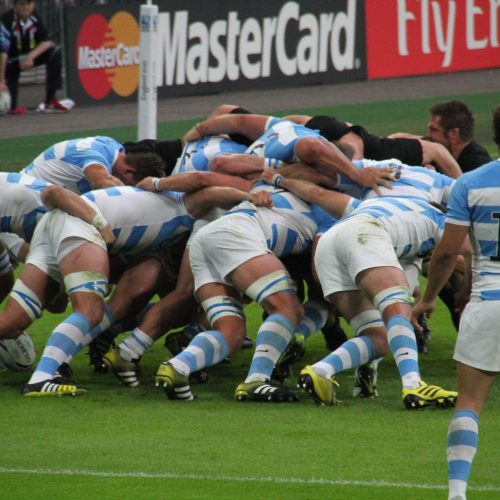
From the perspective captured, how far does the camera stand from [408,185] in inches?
325

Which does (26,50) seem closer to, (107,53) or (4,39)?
(4,39)

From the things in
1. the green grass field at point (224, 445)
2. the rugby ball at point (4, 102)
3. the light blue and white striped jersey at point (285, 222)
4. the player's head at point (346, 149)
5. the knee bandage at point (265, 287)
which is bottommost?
the green grass field at point (224, 445)

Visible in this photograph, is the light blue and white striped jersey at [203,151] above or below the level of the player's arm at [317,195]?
above

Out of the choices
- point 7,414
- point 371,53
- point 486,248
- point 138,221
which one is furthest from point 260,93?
point 486,248

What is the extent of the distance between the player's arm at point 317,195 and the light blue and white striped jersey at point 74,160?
153 cm

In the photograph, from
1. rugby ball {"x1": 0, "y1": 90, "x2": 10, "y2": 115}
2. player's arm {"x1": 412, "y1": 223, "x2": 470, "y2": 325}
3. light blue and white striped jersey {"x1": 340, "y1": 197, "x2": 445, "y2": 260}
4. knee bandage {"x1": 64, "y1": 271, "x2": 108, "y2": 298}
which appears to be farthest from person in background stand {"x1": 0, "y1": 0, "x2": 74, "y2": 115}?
player's arm {"x1": 412, "y1": 223, "x2": 470, "y2": 325}

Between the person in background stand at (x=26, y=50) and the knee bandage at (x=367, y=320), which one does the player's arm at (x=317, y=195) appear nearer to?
the knee bandage at (x=367, y=320)

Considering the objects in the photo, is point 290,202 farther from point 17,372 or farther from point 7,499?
point 7,499

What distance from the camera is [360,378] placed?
25.1ft

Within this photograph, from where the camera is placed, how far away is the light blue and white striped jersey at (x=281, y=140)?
8.59 m

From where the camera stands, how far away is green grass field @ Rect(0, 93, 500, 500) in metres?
5.76

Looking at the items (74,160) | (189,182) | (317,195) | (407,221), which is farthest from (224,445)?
(74,160)

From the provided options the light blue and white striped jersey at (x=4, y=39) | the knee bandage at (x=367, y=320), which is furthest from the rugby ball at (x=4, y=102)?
the knee bandage at (x=367, y=320)

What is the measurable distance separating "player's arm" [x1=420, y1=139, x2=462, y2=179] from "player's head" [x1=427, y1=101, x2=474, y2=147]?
0.14 metres
